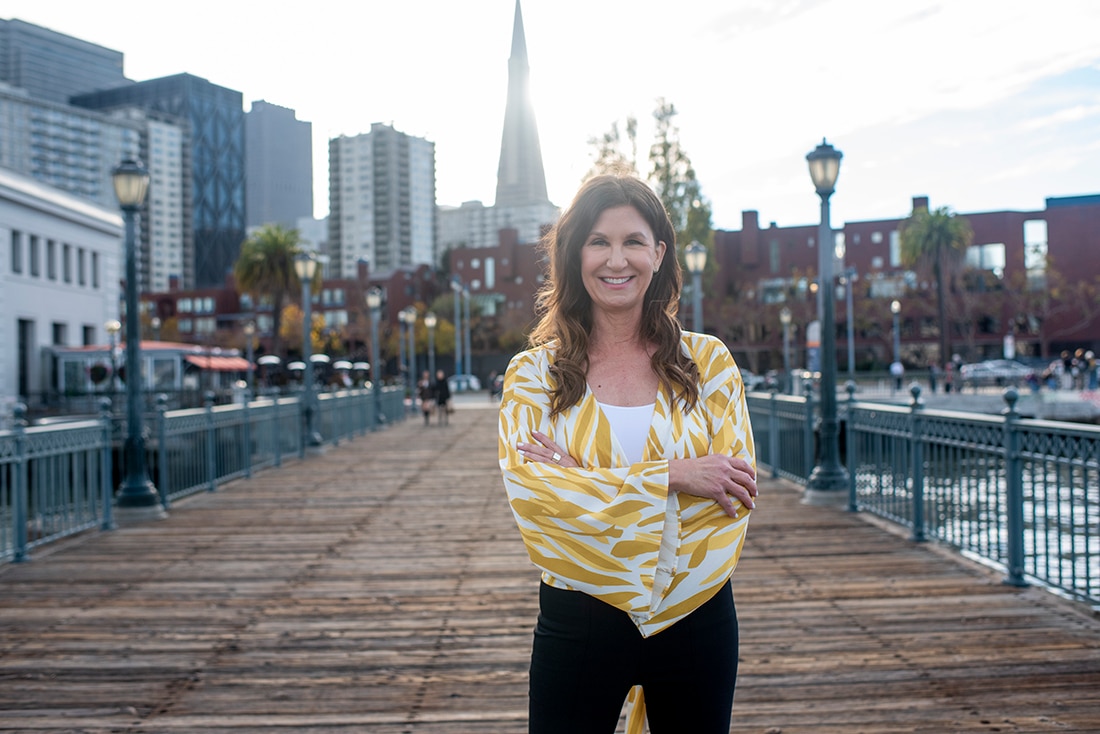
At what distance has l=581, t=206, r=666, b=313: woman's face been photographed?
2164 mm

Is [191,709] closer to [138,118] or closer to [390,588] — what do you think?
[390,588]

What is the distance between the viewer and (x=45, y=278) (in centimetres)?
3778

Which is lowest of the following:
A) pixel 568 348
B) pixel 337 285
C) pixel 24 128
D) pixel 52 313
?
pixel 568 348

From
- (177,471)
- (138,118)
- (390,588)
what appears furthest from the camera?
(138,118)

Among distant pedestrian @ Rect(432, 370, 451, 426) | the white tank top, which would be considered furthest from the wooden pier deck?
distant pedestrian @ Rect(432, 370, 451, 426)

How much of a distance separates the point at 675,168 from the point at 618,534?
125 feet

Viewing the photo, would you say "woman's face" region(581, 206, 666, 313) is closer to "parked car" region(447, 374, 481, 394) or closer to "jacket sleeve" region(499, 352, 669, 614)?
"jacket sleeve" region(499, 352, 669, 614)

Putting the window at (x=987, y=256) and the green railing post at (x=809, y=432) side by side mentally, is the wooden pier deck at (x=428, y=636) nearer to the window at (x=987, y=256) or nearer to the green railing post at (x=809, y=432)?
the green railing post at (x=809, y=432)

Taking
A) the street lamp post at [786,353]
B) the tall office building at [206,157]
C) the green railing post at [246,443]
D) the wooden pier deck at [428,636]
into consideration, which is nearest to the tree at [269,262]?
the street lamp post at [786,353]

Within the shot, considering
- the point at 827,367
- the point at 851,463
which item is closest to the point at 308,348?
the point at 827,367

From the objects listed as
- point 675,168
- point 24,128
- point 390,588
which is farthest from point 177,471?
point 24,128

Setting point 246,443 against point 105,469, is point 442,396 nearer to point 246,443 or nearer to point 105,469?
point 246,443

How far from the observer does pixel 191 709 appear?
3998 mm

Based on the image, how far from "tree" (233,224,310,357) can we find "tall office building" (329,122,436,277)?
117m
